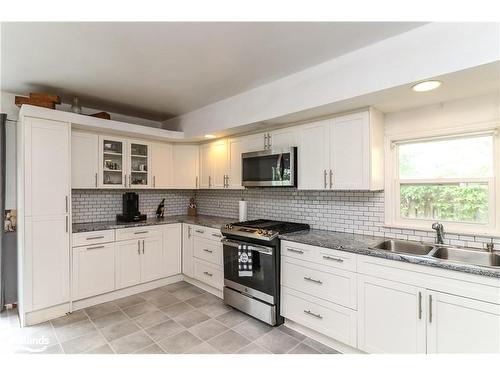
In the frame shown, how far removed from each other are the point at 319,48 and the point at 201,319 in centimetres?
278

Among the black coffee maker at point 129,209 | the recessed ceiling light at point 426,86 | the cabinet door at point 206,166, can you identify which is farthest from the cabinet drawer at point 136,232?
the recessed ceiling light at point 426,86

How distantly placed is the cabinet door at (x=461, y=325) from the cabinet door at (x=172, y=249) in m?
3.05

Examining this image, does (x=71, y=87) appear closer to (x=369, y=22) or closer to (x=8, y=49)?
(x=8, y=49)

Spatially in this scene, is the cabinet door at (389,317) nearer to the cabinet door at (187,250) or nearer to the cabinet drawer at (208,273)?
the cabinet drawer at (208,273)

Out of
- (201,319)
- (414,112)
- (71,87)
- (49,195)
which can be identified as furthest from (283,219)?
(71,87)

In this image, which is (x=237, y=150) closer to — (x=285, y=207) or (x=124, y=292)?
(x=285, y=207)

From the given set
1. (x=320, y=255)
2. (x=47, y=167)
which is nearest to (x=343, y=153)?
(x=320, y=255)

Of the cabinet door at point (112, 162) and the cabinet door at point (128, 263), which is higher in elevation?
the cabinet door at point (112, 162)

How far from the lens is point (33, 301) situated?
2.66 meters

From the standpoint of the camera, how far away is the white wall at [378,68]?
157 centimetres

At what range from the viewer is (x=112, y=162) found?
3559 millimetres

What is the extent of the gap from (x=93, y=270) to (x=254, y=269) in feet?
6.25

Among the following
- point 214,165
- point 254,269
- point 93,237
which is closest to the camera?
point 254,269
